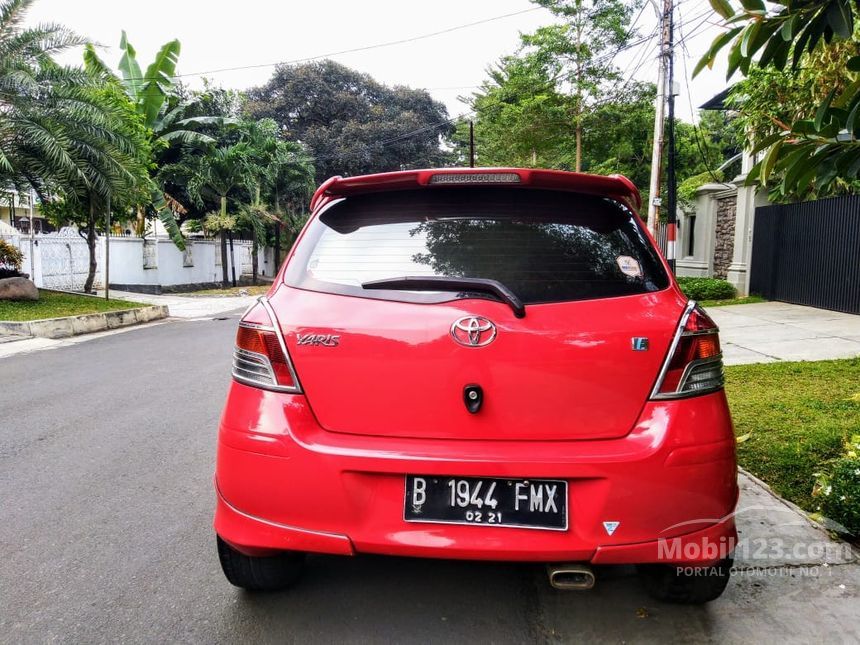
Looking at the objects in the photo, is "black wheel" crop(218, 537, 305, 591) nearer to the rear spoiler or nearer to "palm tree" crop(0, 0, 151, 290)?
the rear spoiler

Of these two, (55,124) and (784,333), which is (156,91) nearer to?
(55,124)

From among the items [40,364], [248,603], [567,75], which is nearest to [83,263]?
[40,364]

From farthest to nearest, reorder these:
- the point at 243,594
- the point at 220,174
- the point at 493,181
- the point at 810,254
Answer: the point at 220,174
the point at 810,254
the point at 243,594
the point at 493,181

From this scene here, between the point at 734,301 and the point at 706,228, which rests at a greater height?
the point at 706,228

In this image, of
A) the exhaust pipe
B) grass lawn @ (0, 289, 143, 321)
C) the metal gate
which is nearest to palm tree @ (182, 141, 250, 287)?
grass lawn @ (0, 289, 143, 321)

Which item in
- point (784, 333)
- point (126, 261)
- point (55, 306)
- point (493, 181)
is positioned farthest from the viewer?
point (126, 261)

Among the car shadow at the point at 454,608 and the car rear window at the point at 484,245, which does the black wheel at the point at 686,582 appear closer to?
the car shadow at the point at 454,608

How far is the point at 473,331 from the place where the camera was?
2.10 metres

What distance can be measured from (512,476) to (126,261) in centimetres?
2109

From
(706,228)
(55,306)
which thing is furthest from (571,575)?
(706,228)

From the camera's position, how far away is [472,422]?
210cm

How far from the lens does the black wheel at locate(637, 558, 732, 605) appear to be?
2350mm

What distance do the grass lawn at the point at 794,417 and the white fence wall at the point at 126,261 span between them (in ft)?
53.8

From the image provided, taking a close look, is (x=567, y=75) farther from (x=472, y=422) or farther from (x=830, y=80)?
(x=472, y=422)
